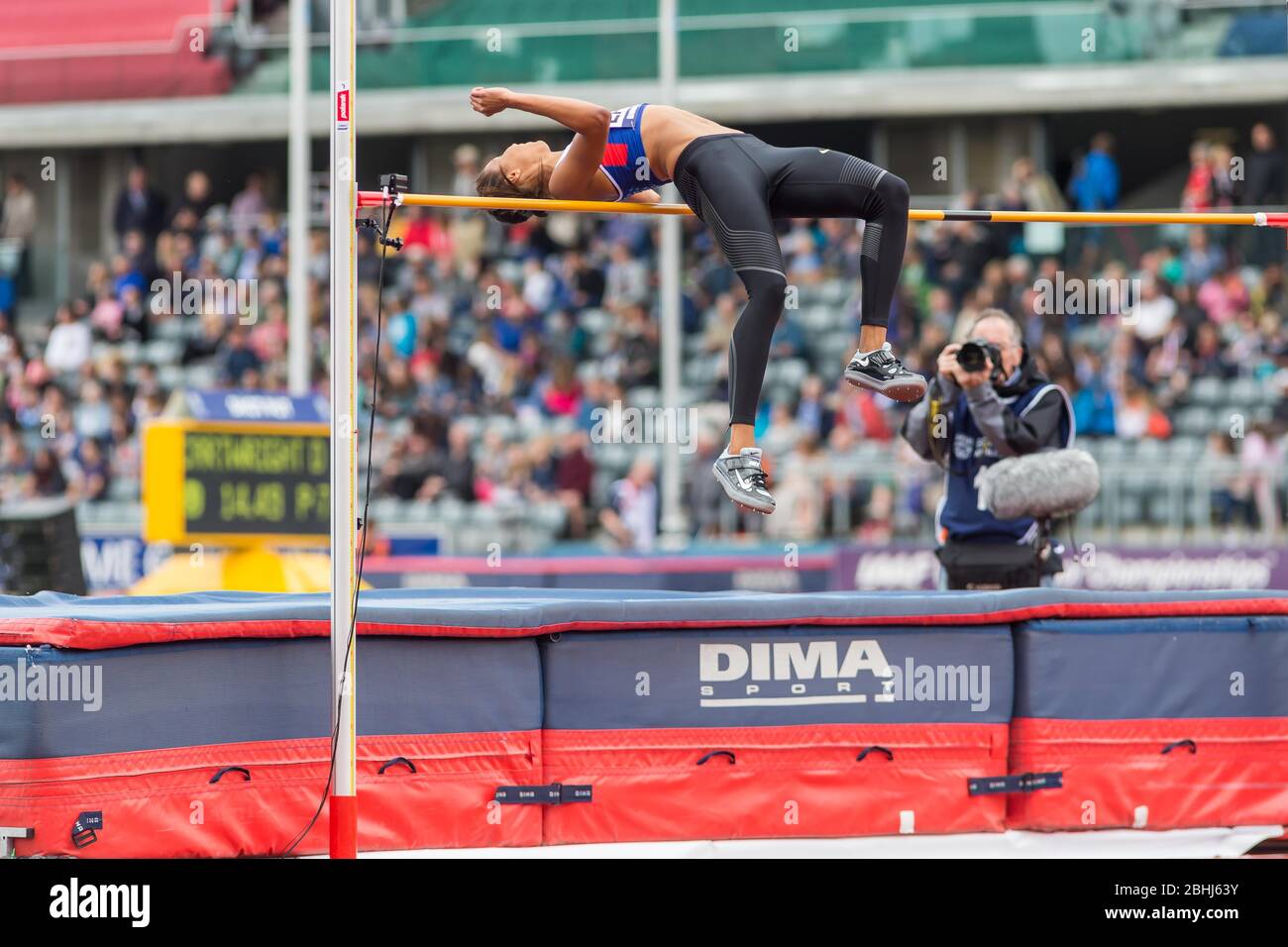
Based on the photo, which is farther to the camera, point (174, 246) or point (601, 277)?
point (174, 246)

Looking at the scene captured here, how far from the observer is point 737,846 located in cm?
578

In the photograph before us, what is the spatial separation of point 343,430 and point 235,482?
5.44 metres

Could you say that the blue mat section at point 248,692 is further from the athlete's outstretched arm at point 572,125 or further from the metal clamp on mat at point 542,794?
the athlete's outstretched arm at point 572,125

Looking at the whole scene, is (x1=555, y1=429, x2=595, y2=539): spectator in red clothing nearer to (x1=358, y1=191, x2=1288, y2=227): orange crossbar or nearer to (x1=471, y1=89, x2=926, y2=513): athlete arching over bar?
(x1=358, y1=191, x2=1288, y2=227): orange crossbar

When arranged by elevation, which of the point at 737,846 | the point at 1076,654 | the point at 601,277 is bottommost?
the point at 737,846

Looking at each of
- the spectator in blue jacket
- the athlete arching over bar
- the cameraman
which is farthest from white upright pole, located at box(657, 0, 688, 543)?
the athlete arching over bar

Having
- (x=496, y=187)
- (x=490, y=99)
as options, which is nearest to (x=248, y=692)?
(x=496, y=187)

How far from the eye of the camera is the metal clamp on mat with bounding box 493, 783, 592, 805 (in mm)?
5746

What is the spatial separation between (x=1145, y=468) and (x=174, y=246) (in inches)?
435

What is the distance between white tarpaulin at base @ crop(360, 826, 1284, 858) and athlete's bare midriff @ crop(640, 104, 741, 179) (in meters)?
2.21

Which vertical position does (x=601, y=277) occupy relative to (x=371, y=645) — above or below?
above
